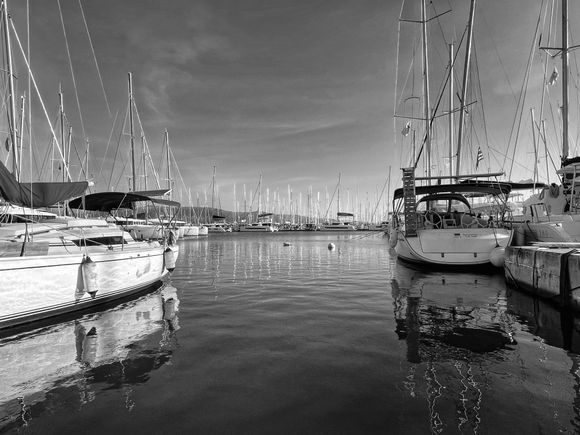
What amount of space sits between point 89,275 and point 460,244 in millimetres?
15114

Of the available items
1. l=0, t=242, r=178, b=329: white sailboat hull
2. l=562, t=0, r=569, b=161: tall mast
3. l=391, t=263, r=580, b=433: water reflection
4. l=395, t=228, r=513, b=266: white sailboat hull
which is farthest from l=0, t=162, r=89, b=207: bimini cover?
l=562, t=0, r=569, b=161: tall mast

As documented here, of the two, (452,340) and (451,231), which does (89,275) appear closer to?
(452,340)

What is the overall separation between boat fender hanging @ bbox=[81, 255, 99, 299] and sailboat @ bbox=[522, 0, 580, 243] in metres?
→ 19.7

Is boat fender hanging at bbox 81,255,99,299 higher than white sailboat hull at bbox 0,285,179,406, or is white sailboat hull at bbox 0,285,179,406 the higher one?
boat fender hanging at bbox 81,255,99,299

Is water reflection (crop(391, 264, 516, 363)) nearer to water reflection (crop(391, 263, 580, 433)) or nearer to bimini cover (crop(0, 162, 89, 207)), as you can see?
water reflection (crop(391, 263, 580, 433))

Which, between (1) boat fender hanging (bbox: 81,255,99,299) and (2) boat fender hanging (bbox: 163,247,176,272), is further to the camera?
(2) boat fender hanging (bbox: 163,247,176,272)

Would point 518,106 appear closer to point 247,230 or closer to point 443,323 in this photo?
point 443,323

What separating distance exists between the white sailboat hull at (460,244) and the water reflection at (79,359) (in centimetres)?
1236

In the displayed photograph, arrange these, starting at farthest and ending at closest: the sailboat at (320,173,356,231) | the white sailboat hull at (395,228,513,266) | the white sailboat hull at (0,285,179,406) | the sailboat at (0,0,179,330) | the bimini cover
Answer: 1. the sailboat at (320,173,356,231)
2. the white sailboat hull at (395,228,513,266)
3. the bimini cover
4. the sailboat at (0,0,179,330)
5. the white sailboat hull at (0,285,179,406)

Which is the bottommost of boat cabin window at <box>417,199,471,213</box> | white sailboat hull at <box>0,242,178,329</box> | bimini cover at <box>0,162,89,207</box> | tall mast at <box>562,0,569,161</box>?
white sailboat hull at <box>0,242,178,329</box>

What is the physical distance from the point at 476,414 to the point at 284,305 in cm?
644

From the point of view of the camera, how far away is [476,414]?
417 centimetres

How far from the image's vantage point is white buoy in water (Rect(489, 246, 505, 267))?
49.5 ft

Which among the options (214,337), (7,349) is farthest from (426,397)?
(7,349)
